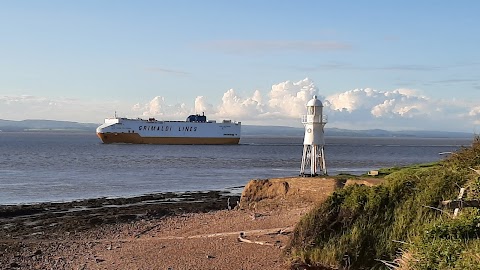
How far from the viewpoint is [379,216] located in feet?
33.2

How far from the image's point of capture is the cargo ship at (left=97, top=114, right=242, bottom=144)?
8486 cm

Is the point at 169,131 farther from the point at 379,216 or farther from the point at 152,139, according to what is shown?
the point at 379,216

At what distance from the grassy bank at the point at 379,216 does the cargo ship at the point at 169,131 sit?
246 ft

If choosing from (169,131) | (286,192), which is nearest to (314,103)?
(286,192)

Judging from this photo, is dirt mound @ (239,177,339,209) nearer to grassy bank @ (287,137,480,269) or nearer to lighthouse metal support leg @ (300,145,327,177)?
lighthouse metal support leg @ (300,145,327,177)

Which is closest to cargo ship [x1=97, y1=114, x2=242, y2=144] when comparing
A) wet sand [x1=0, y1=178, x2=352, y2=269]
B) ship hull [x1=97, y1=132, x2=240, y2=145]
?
ship hull [x1=97, y1=132, x2=240, y2=145]

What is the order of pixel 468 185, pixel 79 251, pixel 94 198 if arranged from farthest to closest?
1. pixel 94 198
2. pixel 79 251
3. pixel 468 185

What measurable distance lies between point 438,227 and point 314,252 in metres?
3.33

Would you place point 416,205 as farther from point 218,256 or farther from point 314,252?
point 218,256

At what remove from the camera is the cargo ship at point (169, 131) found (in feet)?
278

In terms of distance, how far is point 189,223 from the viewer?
632 inches

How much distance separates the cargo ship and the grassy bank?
75.0 meters

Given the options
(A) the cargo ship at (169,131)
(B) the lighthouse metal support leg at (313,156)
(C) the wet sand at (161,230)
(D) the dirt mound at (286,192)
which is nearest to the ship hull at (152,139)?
(A) the cargo ship at (169,131)

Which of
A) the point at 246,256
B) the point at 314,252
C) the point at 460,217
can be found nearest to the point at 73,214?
the point at 246,256
